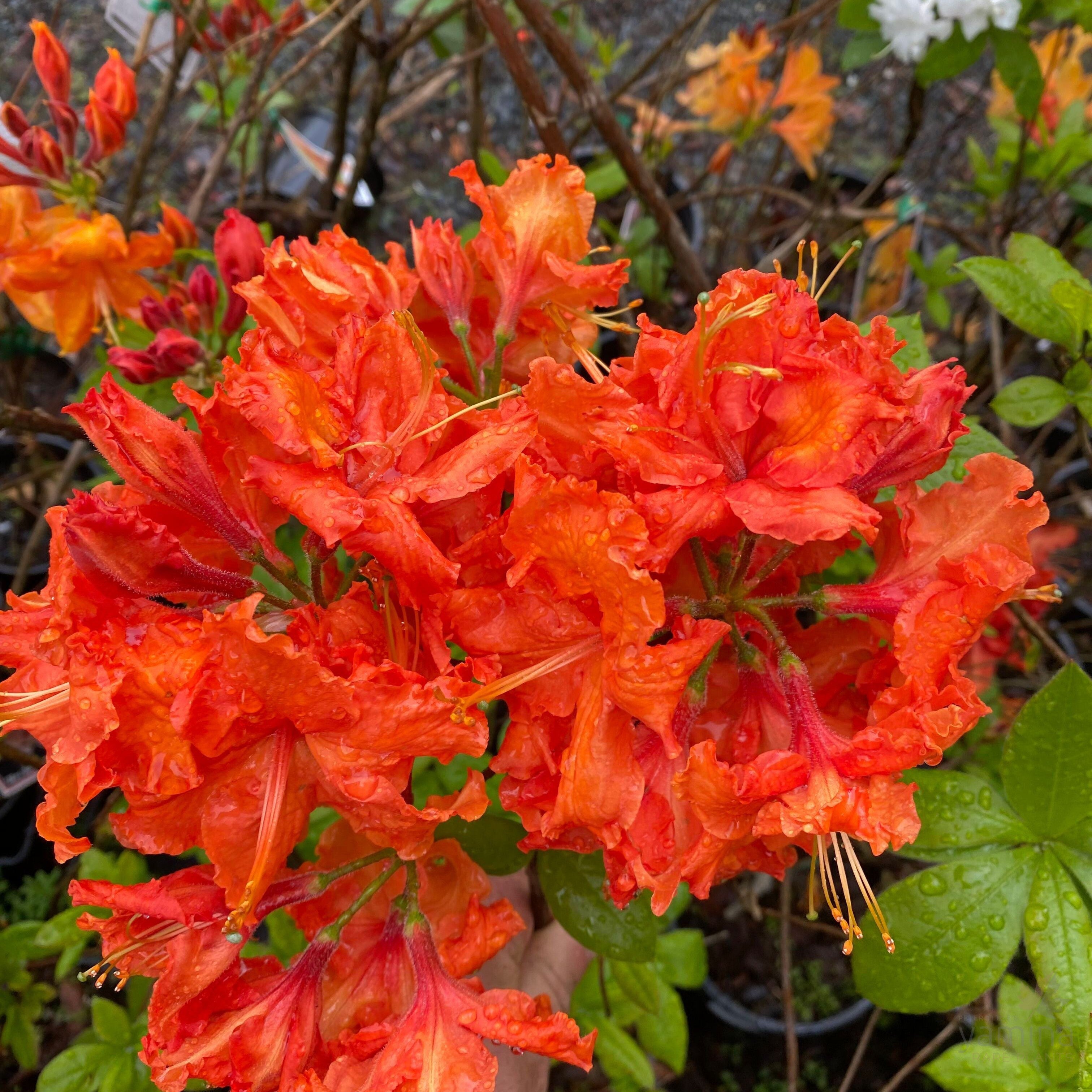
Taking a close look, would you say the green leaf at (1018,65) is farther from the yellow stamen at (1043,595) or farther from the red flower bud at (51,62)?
the red flower bud at (51,62)

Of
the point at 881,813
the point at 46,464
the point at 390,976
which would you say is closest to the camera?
the point at 881,813

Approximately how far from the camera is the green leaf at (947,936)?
1.01 metres

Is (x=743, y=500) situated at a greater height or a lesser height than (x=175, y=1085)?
greater

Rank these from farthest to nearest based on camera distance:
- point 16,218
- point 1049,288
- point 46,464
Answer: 1. point 46,464
2. point 16,218
3. point 1049,288

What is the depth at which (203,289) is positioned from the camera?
4.85 ft

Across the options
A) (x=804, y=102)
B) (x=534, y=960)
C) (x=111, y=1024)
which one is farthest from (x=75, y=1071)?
(x=804, y=102)

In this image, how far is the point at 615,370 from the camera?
0.90 meters

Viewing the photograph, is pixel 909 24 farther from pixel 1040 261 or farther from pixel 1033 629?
pixel 1033 629

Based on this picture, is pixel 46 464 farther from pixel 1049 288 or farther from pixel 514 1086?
pixel 1049 288

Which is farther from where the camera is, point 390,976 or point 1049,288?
point 1049,288

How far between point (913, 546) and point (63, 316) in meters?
1.42

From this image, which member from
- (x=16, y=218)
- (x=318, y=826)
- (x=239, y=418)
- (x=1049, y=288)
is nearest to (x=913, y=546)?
(x=1049, y=288)

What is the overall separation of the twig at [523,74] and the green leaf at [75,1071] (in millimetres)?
1463

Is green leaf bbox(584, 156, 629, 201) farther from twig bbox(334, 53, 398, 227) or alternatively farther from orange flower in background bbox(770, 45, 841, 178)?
orange flower in background bbox(770, 45, 841, 178)
